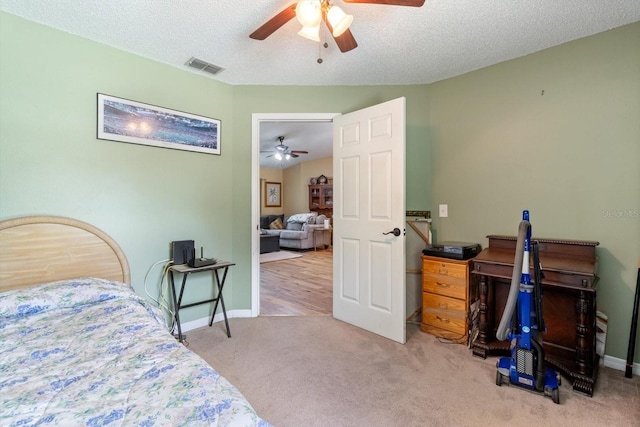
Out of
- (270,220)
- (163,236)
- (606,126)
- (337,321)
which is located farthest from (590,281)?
(270,220)

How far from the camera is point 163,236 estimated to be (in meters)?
2.62

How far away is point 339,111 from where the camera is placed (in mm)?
3051

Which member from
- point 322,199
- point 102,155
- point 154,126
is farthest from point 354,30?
point 322,199

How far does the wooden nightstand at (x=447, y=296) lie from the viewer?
96.5 inches

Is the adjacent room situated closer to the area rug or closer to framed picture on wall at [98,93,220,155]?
framed picture on wall at [98,93,220,155]

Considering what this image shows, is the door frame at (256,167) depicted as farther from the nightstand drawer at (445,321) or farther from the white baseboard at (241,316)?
the nightstand drawer at (445,321)

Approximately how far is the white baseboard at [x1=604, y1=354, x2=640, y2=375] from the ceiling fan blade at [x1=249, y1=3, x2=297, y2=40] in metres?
3.12

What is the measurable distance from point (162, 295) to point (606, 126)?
12.3 ft

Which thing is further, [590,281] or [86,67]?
[86,67]

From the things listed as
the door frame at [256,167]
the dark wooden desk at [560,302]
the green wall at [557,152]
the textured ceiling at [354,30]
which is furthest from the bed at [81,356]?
the green wall at [557,152]

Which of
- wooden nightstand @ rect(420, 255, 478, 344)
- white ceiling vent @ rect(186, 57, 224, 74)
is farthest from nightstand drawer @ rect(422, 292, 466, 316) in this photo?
white ceiling vent @ rect(186, 57, 224, 74)

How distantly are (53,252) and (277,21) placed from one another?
2.10 m

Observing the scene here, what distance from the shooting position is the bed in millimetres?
789

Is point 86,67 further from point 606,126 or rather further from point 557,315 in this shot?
point 557,315
